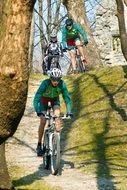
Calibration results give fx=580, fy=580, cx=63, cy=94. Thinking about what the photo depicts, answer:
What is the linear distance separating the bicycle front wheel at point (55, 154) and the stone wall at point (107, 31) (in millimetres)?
16925

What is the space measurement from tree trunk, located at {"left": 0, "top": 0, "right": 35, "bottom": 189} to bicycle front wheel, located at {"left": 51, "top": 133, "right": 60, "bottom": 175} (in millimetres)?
4809

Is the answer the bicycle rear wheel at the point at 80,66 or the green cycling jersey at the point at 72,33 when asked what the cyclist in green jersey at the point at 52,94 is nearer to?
the green cycling jersey at the point at 72,33

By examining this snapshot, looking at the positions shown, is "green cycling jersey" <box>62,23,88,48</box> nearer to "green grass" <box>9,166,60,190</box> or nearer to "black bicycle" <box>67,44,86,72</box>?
"black bicycle" <box>67,44,86,72</box>

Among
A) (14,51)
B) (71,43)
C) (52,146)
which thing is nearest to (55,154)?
(52,146)

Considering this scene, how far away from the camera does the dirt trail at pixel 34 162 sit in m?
9.38

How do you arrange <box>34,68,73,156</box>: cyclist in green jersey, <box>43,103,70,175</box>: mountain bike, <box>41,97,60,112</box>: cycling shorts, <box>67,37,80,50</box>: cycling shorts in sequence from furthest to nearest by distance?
<box>67,37,80,50</box>: cycling shorts < <box>41,97,60,112</box>: cycling shorts < <box>43,103,70,175</box>: mountain bike < <box>34,68,73,156</box>: cyclist in green jersey

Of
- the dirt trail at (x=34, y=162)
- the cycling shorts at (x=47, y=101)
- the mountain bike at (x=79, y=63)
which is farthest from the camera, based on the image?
the mountain bike at (x=79, y=63)

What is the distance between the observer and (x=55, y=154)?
32.2 feet

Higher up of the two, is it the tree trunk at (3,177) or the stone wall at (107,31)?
the stone wall at (107,31)

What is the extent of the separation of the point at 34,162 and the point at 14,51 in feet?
21.1

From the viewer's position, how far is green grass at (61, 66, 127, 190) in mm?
10538

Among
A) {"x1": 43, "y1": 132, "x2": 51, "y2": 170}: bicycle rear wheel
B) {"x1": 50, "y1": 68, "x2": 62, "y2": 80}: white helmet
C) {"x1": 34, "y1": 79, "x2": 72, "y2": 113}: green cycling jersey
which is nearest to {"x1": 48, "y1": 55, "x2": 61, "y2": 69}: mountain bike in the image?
{"x1": 43, "y1": 132, "x2": 51, "y2": 170}: bicycle rear wheel

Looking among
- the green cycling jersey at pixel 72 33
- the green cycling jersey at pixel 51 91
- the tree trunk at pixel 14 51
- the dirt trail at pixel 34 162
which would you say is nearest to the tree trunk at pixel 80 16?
the green cycling jersey at pixel 72 33

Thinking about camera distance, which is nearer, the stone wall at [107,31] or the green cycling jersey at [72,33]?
the green cycling jersey at [72,33]
